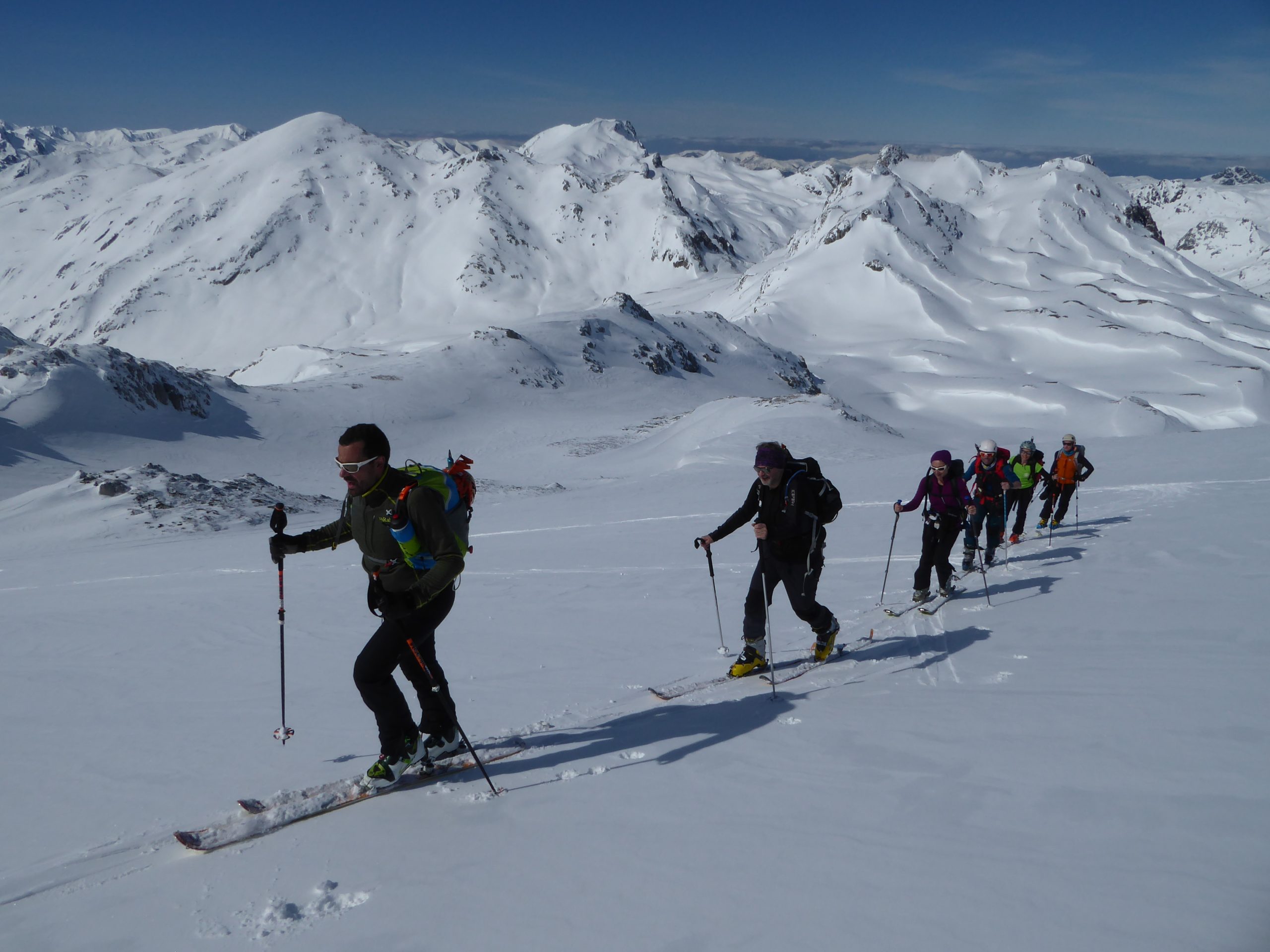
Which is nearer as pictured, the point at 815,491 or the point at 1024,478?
the point at 815,491

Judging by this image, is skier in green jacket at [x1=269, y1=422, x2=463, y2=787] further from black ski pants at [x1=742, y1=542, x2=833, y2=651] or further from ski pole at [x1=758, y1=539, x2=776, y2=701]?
black ski pants at [x1=742, y1=542, x2=833, y2=651]

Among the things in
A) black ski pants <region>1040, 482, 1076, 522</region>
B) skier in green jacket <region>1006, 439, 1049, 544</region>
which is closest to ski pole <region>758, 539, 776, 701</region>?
skier in green jacket <region>1006, 439, 1049, 544</region>

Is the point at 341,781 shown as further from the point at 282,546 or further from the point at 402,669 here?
the point at 282,546

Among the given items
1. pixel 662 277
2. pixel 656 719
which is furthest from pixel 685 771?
pixel 662 277

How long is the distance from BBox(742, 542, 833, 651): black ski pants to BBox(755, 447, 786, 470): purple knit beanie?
80 cm

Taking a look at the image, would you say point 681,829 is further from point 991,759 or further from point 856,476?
point 856,476

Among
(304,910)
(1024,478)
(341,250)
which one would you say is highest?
(341,250)

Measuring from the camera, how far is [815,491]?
683 centimetres

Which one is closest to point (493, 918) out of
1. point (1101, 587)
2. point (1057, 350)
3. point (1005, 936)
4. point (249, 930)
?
point (249, 930)

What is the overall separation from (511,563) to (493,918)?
10095 mm

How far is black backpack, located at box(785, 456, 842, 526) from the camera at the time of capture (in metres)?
6.77

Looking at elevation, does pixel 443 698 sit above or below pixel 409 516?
below

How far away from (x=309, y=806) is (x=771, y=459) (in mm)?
4263

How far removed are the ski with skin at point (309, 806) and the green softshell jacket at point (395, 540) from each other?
1.33 metres
